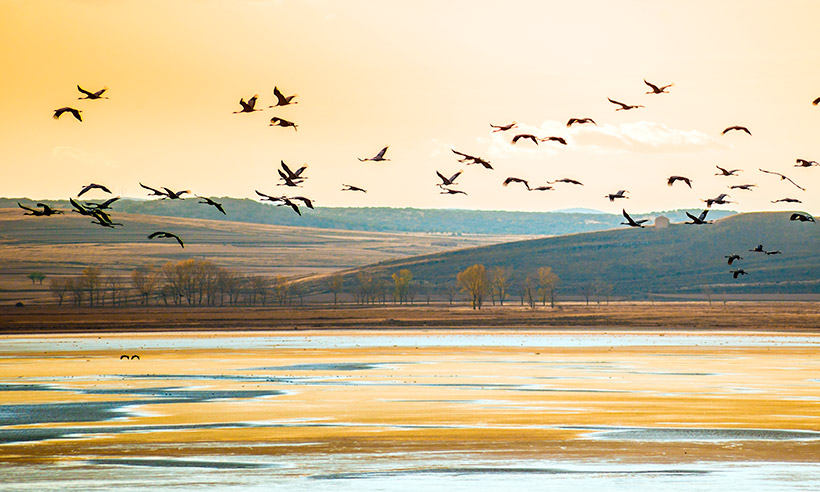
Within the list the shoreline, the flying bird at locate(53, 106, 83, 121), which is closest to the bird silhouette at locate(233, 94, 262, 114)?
the flying bird at locate(53, 106, 83, 121)

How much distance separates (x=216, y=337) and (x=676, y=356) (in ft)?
155

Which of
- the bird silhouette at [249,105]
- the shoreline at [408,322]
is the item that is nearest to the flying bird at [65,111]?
the bird silhouette at [249,105]

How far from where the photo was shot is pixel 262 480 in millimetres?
25375

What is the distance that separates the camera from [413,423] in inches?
1356

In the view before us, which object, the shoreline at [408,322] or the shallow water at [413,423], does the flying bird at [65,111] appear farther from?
the shoreline at [408,322]

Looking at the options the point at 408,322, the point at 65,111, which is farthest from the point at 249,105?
the point at 408,322

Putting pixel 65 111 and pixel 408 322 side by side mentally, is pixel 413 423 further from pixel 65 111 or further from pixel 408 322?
pixel 408 322

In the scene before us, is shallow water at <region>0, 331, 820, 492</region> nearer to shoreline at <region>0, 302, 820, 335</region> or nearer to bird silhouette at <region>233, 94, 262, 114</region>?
bird silhouette at <region>233, 94, 262, 114</region>

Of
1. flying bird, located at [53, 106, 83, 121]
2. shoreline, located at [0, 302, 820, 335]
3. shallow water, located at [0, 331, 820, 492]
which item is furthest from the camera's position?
shoreline, located at [0, 302, 820, 335]

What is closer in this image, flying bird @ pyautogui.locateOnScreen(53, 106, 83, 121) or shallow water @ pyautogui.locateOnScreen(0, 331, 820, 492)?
shallow water @ pyautogui.locateOnScreen(0, 331, 820, 492)

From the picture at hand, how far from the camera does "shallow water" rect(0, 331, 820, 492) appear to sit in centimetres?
2573

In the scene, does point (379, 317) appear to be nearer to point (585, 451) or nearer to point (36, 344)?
point (36, 344)

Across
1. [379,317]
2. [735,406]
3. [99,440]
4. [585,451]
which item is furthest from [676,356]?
[379,317]

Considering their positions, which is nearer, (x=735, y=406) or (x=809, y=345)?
Answer: (x=735, y=406)
